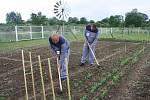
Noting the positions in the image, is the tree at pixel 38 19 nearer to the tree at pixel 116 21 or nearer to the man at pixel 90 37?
the tree at pixel 116 21

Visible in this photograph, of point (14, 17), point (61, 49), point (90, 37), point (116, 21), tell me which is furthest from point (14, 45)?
point (116, 21)

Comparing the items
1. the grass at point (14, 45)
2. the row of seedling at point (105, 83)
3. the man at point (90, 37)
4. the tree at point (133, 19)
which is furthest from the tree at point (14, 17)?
the row of seedling at point (105, 83)

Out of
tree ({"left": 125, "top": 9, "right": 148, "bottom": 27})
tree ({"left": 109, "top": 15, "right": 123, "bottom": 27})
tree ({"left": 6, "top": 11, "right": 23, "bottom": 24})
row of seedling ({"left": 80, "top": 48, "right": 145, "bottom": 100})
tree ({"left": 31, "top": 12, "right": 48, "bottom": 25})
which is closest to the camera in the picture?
row of seedling ({"left": 80, "top": 48, "right": 145, "bottom": 100})

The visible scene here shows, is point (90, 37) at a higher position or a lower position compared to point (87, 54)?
higher

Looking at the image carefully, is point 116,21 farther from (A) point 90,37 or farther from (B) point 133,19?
(A) point 90,37

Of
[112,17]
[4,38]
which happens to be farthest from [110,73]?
[112,17]

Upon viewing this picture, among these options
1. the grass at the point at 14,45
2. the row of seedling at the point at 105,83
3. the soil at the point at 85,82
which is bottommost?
the grass at the point at 14,45

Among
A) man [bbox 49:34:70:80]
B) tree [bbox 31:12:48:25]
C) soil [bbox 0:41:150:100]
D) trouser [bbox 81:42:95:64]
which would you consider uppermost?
tree [bbox 31:12:48:25]

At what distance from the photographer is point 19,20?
59938mm

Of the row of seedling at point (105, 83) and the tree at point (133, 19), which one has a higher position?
the tree at point (133, 19)

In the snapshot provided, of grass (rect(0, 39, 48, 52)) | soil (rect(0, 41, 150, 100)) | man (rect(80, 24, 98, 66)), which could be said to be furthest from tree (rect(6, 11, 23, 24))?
man (rect(80, 24, 98, 66))

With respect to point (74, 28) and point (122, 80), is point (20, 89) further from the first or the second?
point (74, 28)

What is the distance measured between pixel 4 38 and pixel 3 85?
2094 centimetres

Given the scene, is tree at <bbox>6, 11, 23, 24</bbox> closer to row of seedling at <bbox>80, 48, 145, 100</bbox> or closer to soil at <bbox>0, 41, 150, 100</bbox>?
soil at <bbox>0, 41, 150, 100</bbox>
